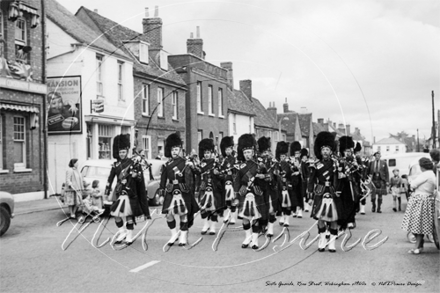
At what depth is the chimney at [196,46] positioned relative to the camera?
3.57 m

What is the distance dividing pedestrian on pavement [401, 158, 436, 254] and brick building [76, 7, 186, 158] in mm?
5545

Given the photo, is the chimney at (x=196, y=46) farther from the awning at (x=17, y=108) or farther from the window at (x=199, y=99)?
the awning at (x=17, y=108)

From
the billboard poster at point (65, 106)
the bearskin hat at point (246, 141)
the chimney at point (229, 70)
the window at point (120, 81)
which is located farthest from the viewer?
the bearskin hat at point (246, 141)

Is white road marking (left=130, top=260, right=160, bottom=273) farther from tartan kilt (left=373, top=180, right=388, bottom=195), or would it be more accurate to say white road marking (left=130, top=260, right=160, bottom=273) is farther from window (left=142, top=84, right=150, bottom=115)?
tartan kilt (left=373, top=180, right=388, bottom=195)

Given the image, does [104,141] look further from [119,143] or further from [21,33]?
[21,33]

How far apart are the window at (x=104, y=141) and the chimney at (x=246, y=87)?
1053mm

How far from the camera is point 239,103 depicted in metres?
4.39

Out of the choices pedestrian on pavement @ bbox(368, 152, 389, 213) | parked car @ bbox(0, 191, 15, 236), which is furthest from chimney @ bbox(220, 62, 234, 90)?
pedestrian on pavement @ bbox(368, 152, 389, 213)

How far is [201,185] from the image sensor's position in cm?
1128

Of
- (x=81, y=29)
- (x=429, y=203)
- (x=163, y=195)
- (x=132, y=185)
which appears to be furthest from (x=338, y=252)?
(x=81, y=29)

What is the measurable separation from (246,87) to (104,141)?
116 centimetres

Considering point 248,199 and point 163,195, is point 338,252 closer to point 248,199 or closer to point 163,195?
point 248,199

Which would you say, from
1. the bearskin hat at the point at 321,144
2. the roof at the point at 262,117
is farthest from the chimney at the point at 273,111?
the bearskin hat at the point at 321,144

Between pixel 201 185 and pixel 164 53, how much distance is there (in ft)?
25.5
